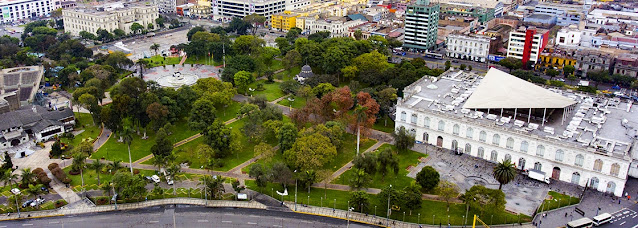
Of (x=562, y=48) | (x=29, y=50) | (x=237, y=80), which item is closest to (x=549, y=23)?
(x=562, y=48)

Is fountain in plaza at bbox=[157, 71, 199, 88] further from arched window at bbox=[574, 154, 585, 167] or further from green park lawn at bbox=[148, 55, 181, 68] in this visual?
arched window at bbox=[574, 154, 585, 167]

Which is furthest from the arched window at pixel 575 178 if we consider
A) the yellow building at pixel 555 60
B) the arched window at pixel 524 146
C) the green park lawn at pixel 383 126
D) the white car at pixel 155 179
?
the yellow building at pixel 555 60

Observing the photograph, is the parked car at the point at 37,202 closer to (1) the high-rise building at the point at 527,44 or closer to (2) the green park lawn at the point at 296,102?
(2) the green park lawn at the point at 296,102

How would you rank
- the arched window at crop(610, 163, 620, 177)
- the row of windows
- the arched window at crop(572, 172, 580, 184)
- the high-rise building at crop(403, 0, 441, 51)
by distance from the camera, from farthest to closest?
the high-rise building at crop(403, 0, 441, 51), the arched window at crop(572, 172, 580, 184), the row of windows, the arched window at crop(610, 163, 620, 177)

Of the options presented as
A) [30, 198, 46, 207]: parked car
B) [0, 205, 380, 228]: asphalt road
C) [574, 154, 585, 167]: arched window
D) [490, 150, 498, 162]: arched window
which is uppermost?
[574, 154, 585, 167]: arched window

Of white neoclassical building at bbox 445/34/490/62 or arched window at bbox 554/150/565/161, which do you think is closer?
arched window at bbox 554/150/565/161

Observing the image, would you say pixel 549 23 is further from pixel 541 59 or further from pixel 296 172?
pixel 296 172

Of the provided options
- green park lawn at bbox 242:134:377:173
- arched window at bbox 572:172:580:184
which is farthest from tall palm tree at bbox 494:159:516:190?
green park lawn at bbox 242:134:377:173

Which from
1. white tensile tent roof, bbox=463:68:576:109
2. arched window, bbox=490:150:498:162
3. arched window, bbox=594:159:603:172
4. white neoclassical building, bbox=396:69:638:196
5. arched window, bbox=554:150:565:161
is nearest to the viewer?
arched window, bbox=594:159:603:172
